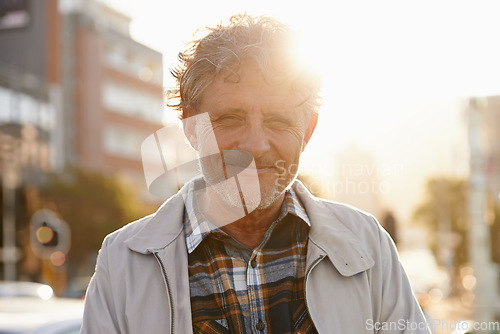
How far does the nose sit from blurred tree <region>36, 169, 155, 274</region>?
24841mm

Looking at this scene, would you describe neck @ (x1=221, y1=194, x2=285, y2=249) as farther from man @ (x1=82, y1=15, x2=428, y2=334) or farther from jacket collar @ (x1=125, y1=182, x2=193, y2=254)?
jacket collar @ (x1=125, y1=182, x2=193, y2=254)

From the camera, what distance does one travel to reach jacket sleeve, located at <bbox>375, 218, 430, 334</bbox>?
1.68 metres

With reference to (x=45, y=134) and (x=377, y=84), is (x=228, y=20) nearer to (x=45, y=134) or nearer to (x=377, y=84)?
(x=377, y=84)

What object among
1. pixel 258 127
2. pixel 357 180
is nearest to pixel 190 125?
pixel 258 127

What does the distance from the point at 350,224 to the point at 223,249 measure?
36 centimetres

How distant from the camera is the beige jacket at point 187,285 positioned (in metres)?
1.63

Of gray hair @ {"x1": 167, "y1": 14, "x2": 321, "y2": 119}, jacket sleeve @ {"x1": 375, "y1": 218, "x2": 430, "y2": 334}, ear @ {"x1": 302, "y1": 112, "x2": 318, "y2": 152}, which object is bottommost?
jacket sleeve @ {"x1": 375, "y1": 218, "x2": 430, "y2": 334}

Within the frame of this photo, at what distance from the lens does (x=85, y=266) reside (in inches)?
1203

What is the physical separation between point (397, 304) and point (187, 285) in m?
0.55

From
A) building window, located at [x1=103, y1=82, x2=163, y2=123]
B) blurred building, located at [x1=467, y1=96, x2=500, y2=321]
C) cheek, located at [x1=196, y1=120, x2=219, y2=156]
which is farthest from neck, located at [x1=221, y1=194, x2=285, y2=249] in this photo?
building window, located at [x1=103, y1=82, x2=163, y2=123]

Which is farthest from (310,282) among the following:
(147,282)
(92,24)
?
(92,24)

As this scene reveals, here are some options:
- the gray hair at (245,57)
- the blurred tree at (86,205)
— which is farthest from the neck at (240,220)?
the blurred tree at (86,205)

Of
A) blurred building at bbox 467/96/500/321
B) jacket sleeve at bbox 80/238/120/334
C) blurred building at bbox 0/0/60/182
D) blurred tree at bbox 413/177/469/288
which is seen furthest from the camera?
blurred building at bbox 0/0/60/182

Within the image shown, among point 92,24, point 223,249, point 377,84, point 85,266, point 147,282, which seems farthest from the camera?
point 92,24
